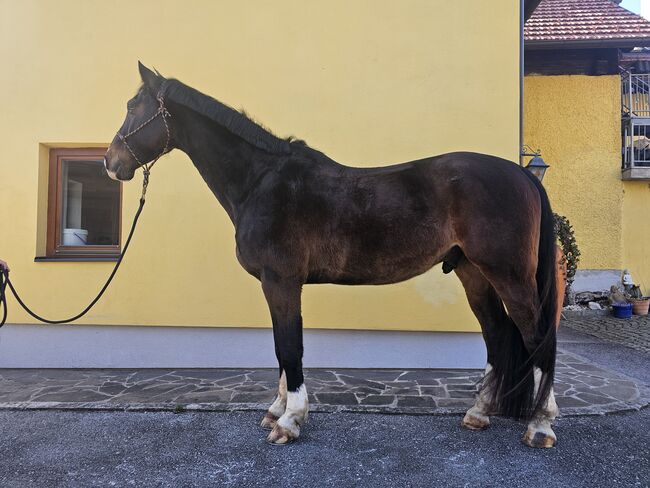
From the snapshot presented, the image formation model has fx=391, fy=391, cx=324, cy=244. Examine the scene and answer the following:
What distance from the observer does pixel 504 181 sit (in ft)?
7.36

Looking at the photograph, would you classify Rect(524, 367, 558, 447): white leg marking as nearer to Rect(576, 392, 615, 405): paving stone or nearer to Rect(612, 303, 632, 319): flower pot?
Rect(576, 392, 615, 405): paving stone

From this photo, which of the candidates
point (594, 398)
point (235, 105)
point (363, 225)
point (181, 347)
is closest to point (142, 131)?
point (363, 225)

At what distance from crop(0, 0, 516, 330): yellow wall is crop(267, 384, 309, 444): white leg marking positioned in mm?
1475

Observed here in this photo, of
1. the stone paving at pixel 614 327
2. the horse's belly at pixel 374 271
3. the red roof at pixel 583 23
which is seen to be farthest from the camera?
the red roof at pixel 583 23

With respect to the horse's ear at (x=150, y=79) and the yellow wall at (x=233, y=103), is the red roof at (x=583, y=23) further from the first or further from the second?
the horse's ear at (x=150, y=79)

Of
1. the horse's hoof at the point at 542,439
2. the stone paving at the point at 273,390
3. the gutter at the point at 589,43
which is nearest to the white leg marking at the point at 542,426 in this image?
the horse's hoof at the point at 542,439

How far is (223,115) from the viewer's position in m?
2.44

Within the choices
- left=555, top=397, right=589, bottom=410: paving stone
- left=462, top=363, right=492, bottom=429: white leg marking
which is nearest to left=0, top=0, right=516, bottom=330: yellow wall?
left=555, top=397, right=589, bottom=410: paving stone

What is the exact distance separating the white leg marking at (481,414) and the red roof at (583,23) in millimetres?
7190

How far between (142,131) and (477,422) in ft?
9.12

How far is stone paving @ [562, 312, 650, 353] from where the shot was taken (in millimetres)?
4969

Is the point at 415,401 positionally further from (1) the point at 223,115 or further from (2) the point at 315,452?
(1) the point at 223,115

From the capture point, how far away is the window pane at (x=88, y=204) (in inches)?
158

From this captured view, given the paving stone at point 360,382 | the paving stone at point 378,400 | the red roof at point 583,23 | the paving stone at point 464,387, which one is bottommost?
the paving stone at point 360,382
